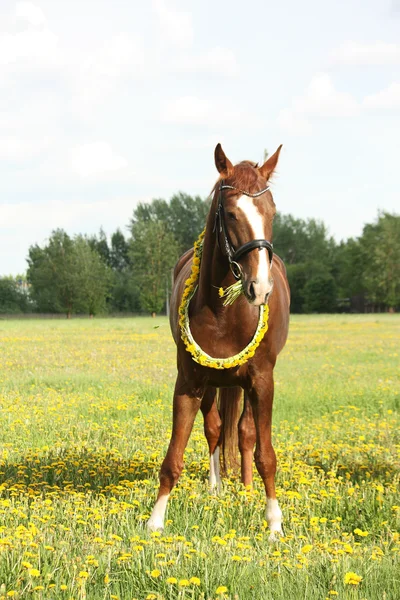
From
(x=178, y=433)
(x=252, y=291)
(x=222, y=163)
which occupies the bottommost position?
(x=178, y=433)

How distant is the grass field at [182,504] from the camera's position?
3.98m

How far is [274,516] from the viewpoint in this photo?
5484 millimetres

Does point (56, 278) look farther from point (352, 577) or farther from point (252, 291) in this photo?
point (352, 577)

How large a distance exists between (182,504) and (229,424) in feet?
4.39

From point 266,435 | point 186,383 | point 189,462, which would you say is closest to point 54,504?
point 186,383

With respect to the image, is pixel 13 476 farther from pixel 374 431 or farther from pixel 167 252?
pixel 167 252

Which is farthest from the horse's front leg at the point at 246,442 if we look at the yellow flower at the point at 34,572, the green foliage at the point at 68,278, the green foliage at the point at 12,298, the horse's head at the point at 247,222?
the green foliage at the point at 12,298

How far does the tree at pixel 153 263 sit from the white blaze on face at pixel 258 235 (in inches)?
2930

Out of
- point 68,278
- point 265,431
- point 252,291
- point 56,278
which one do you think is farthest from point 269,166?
point 56,278

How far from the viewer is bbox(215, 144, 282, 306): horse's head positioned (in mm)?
4672

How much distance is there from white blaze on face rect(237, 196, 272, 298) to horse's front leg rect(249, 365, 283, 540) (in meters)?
1.23

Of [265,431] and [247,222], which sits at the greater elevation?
[247,222]

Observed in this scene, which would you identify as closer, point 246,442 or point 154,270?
point 246,442

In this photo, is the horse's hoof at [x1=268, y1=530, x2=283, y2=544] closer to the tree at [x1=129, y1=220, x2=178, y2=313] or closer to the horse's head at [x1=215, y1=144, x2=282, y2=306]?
the horse's head at [x1=215, y1=144, x2=282, y2=306]
